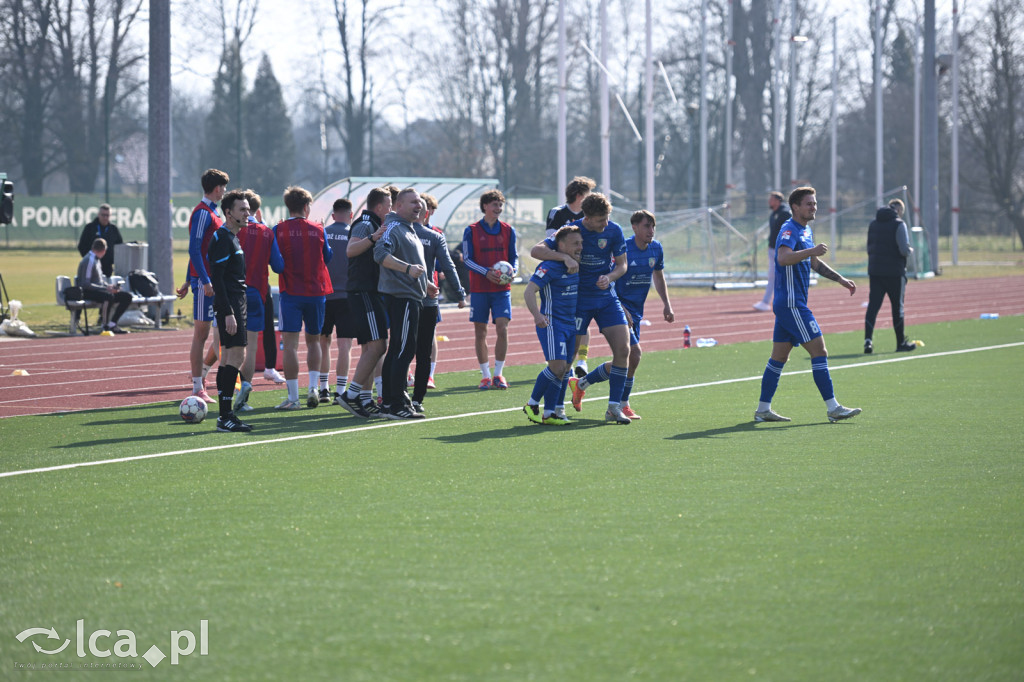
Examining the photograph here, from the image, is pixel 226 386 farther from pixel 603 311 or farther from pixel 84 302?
pixel 84 302

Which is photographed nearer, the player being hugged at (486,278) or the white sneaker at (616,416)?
the white sneaker at (616,416)

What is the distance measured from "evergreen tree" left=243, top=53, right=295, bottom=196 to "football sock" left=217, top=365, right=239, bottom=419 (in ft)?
228

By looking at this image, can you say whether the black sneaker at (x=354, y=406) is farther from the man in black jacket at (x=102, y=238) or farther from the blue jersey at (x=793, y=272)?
the man in black jacket at (x=102, y=238)

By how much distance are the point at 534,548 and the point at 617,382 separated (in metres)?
4.50

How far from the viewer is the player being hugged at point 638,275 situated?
10922 mm

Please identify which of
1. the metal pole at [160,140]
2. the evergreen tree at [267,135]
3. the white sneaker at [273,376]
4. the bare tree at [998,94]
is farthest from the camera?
the evergreen tree at [267,135]

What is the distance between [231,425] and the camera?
33.0ft

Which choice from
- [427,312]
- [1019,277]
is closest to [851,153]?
[1019,277]

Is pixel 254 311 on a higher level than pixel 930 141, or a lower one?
lower

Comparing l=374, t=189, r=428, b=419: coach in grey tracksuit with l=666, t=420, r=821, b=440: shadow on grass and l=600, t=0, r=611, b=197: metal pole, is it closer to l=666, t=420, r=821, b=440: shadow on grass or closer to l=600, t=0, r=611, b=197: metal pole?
l=666, t=420, r=821, b=440: shadow on grass

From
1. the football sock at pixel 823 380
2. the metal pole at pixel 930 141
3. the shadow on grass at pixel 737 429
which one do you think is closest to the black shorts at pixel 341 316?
the shadow on grass at pixel 737 429

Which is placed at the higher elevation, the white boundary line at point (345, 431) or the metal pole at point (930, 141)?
the metal pole at point (930, 141)

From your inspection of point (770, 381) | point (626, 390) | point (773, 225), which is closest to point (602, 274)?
point (626, 390)

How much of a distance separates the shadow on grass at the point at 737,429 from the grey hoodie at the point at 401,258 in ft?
8.80
